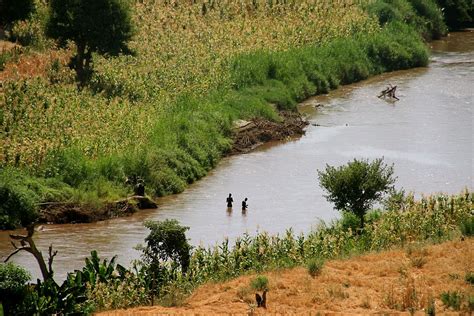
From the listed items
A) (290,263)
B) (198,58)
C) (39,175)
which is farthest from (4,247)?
(198,58)

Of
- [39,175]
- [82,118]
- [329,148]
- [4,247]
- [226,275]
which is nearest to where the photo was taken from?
[226,275]

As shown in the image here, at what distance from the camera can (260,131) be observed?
5238 centimetres

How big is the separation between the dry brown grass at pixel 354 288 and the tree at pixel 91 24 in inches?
997

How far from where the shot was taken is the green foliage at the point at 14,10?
173 ft

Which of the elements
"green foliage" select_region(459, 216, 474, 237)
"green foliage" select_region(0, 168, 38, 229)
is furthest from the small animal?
"green foliage" select_region(0, 168, 38, 229)

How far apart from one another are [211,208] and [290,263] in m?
12.5

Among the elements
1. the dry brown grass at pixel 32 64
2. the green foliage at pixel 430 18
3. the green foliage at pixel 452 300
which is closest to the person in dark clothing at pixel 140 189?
the dry brown grass at pixel 32 64

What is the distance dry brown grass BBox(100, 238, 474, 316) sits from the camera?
25.7m

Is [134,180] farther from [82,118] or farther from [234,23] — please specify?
[234,23]

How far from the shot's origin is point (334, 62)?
65688 millimetres

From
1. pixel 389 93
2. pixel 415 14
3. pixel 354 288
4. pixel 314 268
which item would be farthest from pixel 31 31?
pixel 415 14

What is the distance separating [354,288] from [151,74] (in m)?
28.6

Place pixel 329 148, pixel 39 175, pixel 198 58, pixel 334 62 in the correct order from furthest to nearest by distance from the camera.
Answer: pixel 334 62 → pixel 198 58 → pixel 329 148 → pixel 39 175

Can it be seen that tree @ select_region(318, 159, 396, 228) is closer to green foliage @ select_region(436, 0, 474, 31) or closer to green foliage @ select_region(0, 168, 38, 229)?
green foliage @ select_region(0, 168, 38, 229)
